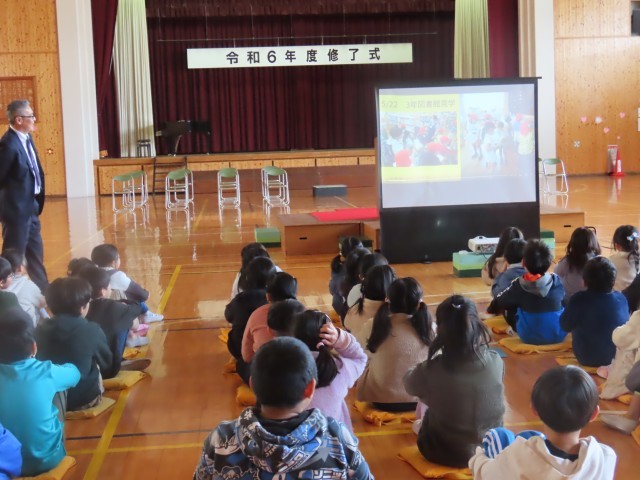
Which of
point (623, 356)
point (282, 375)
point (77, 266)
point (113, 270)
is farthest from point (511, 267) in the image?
point (282, 375)

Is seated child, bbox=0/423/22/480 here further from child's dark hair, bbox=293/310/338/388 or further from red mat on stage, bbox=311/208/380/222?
red mat on stage, bbox=311/208/380/222

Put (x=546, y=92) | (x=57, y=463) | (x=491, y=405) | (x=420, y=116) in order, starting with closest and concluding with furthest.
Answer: (x=491, y=405), (x=57, y=463), (x=420, y=116), (x=546, y=92)

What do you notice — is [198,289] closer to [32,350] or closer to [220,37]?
[32,350]

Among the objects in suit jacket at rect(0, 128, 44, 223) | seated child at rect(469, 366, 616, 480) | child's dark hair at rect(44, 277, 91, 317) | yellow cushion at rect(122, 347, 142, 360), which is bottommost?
yellow cushion at rect(122, 347, 142, 360)

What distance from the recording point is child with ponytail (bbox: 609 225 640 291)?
15.5ft

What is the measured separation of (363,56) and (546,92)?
Result: 4.22 m

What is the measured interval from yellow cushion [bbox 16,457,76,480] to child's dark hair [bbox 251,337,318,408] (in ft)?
4.84

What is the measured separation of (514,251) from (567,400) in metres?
3.24

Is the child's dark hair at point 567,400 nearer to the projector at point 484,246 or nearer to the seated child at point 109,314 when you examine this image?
the seated child at point 109,314

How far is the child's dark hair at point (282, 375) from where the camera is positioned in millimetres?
1884

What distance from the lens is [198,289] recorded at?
6.79 metres

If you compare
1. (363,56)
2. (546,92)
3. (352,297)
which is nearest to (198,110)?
(363,56)

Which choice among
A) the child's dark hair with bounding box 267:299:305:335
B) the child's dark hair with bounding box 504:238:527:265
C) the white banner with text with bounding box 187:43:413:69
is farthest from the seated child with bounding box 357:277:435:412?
the white banner with text with bounding box 187:43:413:69

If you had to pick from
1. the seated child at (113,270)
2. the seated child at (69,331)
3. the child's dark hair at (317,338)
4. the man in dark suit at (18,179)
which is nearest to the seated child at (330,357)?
the child's dark hair at (317,338)
